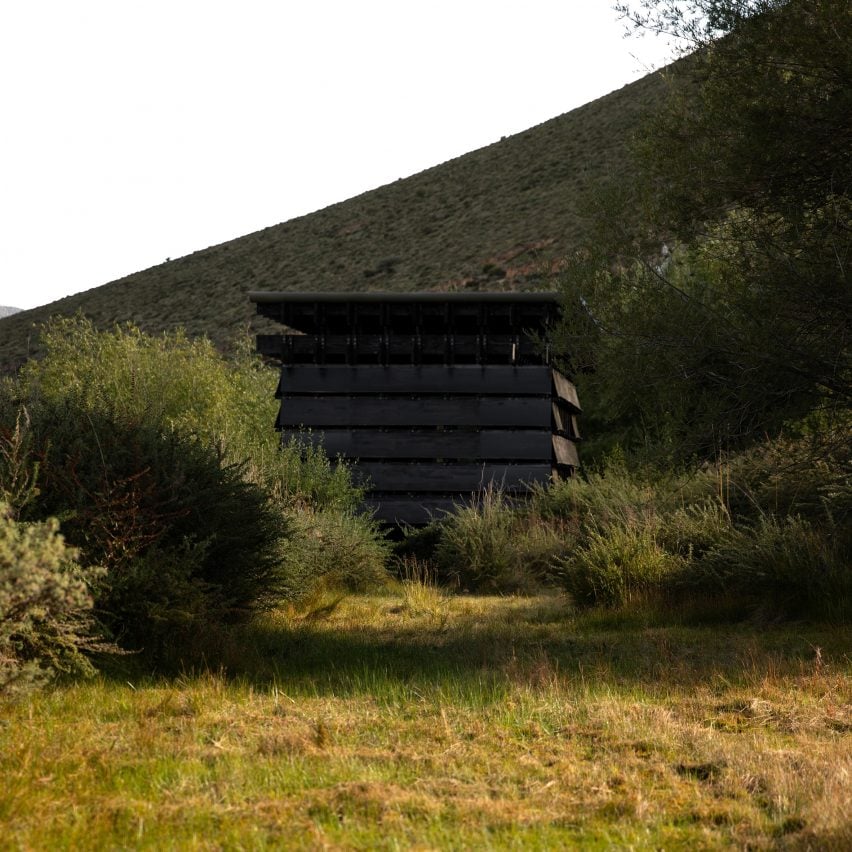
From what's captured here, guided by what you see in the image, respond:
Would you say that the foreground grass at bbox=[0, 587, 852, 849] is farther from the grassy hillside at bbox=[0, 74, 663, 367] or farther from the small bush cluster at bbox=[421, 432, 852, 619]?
the grassy hillside at bbox=[0, 74, 663, 367]

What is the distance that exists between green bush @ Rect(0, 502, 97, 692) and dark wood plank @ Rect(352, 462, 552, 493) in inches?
461

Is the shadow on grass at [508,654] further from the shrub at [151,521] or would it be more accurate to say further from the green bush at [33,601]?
the green bush at [33,601]

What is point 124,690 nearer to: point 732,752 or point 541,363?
point 732,752

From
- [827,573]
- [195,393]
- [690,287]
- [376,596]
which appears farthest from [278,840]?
[195,393]

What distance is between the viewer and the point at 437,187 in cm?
6391

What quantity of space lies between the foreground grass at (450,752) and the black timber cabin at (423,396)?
963cm

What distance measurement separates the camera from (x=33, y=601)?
20.1 ft

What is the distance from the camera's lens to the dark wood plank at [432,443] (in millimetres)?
18953

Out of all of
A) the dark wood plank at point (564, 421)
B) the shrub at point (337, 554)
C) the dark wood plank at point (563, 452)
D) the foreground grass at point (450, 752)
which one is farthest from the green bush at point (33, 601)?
the dark wood plank at point (564, 421)

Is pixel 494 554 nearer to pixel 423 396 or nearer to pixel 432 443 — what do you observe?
pixel 432 443

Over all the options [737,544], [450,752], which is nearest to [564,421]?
[737,544]

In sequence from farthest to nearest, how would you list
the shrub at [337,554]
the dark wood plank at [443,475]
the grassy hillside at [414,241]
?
the grassy hillside at [414,241]
the dark wood plank at [443,475]
the shrub at [337,554]

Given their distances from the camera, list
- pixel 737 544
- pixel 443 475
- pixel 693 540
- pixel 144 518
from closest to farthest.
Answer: pixel 144 518, pixel 737 544, pixel 693 540, pixel 443 475

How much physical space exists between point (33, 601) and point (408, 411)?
43.9ft
